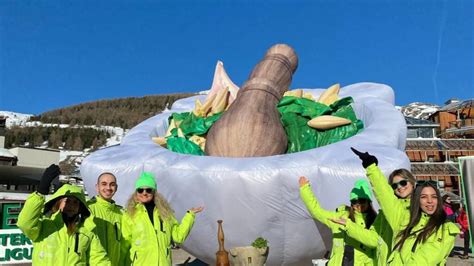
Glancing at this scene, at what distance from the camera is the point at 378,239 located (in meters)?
3.24

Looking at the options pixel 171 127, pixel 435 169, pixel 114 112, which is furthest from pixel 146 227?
pixel 114 112

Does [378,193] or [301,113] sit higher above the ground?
[301,113]

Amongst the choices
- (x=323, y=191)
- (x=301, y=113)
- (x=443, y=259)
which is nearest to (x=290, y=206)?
(x=323, y=191)

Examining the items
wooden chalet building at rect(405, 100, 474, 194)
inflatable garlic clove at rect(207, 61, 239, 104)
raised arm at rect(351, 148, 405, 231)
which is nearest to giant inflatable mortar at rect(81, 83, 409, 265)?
raised arm at rect(351, 148, 405, 231)

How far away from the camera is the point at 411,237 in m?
2.80

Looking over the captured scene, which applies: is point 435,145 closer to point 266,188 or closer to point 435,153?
point 435,153

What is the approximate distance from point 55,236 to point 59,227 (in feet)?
0.22

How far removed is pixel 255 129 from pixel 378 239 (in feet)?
11.9

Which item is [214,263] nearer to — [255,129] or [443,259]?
[255,129]

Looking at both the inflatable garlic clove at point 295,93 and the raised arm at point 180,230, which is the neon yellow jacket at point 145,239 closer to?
the raised arm at point 180,230

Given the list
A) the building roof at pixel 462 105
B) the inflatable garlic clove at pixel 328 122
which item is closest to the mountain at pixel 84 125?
the building roof at pixel 462 105

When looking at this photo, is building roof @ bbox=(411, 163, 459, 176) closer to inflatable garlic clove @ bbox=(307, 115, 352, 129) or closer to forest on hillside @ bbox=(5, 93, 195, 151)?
inflatable garlic clove @ bbox=(307, 115, 352, 129)

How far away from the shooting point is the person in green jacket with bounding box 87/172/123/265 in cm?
339

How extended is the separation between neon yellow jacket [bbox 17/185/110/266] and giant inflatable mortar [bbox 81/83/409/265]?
2762mm
